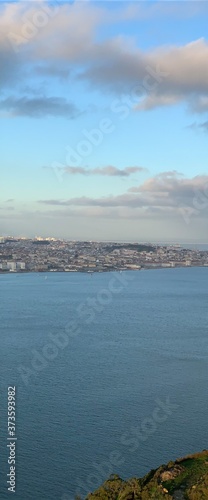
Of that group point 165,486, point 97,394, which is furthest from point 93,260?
point 165,486

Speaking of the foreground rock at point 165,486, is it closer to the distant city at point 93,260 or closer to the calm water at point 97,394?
the calm water at point 97,394

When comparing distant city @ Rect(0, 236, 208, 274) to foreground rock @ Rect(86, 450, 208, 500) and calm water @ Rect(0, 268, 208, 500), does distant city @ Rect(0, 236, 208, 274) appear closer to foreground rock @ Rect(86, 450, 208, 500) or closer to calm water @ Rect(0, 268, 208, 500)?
calm water @ Rect(0, 268, 208, 500)

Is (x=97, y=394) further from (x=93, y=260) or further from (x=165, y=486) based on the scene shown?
(x=93, y=260)

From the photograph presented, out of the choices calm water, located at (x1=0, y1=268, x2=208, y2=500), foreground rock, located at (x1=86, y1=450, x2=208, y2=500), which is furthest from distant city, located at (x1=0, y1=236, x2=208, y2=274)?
foreground rock, located at (x1=86, y1=450, x2=208, y2=500)

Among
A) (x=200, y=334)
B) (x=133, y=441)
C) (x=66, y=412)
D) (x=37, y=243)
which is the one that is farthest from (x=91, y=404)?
(x=37, y=243)

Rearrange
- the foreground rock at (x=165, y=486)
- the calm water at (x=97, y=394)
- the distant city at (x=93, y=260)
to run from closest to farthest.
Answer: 1. the foreground rock at (x=165, y=486)
2. the calm water at (x=97, y=394)
3. the distant city at (x=93, y=260)

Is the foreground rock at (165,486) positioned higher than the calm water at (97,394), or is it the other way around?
the foreground rock at (165,486)

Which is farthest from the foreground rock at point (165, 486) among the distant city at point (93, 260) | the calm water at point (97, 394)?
the distant city at point (93, 260)
